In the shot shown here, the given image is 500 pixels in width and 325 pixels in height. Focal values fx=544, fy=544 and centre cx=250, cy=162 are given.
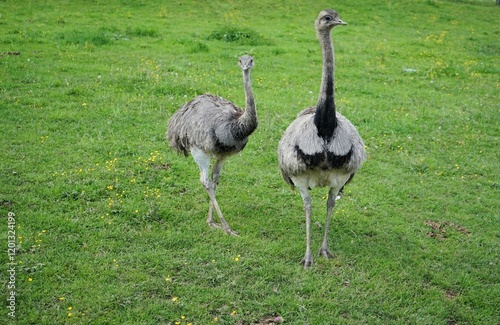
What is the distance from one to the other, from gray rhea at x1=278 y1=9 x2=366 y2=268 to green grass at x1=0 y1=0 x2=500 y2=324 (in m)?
0.98

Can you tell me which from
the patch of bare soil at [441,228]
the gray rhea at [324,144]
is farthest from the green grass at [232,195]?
the gray rhea at [324,144]

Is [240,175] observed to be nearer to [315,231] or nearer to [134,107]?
[315,231]

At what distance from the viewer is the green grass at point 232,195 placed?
18.8 ft

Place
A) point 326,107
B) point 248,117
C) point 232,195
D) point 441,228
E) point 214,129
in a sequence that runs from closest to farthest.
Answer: point 326,107, point 248,117, point 214,129, point 441,228, point 232,195

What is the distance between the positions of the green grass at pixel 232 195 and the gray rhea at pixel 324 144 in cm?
98

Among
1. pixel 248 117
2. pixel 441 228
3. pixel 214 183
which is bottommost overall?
pixel 441 228

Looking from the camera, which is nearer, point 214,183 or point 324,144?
point 324,144

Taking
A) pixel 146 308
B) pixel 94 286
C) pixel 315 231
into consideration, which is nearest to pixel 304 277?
pixel 315 231

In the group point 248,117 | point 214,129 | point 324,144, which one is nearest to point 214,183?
point 214,129

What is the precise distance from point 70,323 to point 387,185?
5.36m

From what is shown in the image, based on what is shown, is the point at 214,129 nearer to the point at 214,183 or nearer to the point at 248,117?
the point at 248,117

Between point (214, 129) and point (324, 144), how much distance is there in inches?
66.9

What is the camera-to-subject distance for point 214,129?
23.2 feet

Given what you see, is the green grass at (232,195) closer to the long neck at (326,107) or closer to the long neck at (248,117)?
the long neck at (248,117)
